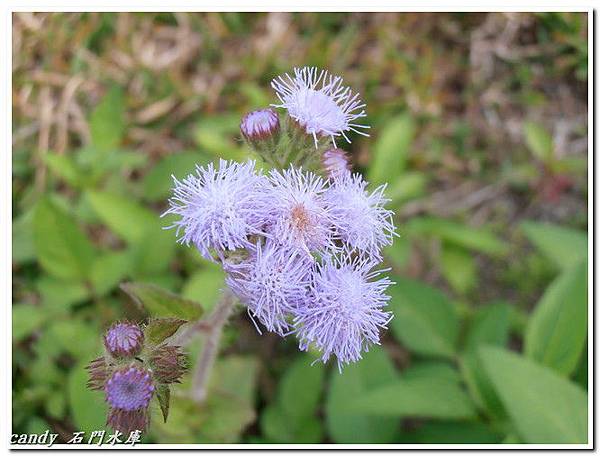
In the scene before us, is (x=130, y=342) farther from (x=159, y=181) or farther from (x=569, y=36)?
(x=569, y=36)

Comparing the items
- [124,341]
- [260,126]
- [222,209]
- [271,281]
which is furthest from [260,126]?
[124,341]

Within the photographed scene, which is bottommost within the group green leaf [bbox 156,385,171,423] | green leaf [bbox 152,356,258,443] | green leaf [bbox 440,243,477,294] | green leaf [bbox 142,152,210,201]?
green leaf [bbox 152,356,258,443]

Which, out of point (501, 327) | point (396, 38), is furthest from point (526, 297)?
point (396, 38)

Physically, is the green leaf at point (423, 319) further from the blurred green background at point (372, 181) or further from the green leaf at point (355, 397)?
the green leaf at point (355, 397)

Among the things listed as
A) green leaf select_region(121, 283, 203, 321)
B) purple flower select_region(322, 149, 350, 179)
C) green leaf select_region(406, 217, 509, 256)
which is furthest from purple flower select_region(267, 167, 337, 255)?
green leaf select_region(406, 217, 509, 256)

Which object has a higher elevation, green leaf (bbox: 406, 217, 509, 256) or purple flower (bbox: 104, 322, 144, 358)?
green leaf (bbox: 406, 217, 509, 256)

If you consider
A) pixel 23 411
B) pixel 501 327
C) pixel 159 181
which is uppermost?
pixel 159 181

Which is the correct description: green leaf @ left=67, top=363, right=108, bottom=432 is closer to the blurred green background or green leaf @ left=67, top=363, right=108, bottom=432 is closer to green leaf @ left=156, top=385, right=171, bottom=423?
the blurred green background
